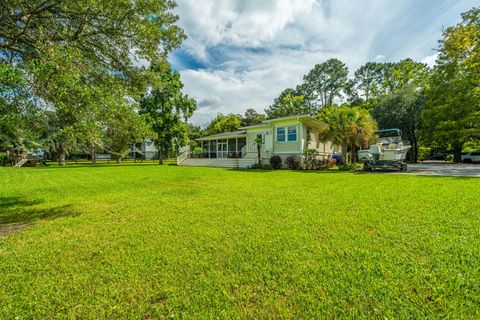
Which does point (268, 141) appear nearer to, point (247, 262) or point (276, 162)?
point (276, 162)

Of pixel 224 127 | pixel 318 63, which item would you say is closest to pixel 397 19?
pixel 318 63

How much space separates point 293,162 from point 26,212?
15.4 meters

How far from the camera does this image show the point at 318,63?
3806 centimetres

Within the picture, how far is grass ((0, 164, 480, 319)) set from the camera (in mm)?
1948

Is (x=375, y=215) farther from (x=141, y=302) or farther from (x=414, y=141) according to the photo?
(x=414, y=141)

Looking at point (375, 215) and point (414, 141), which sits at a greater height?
point (414, 141)

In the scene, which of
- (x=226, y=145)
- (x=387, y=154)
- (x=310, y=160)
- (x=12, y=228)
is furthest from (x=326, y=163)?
(x=12, y=228)

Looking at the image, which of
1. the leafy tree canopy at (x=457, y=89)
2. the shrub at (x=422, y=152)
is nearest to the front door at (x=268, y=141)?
the leafy tree canopy at (x=457, y=89)

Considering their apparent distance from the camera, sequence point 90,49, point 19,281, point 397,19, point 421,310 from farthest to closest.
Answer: point 397,19, point 90,49, point 19,281, point 421,310

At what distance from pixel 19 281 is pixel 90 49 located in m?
5.27

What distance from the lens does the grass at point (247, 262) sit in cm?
195

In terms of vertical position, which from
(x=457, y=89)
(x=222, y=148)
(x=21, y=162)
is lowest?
(x=21, y=162)

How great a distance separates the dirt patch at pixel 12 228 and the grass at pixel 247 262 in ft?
0.07

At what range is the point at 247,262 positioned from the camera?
107 inches
